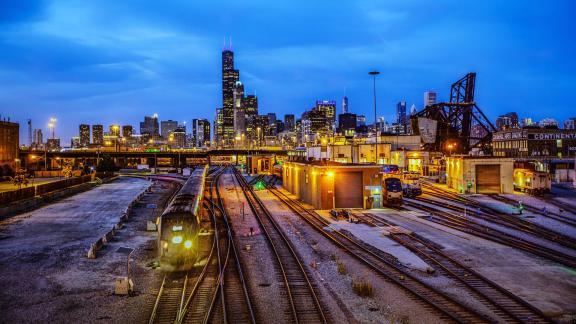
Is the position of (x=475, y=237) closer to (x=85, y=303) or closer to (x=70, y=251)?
(x=85, y=303)

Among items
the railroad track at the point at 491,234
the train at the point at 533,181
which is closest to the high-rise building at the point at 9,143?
the railroad track at the point at 491,234

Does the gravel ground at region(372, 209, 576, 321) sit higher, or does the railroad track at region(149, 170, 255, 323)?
the railroad track at region(149, 170, 255, 323)

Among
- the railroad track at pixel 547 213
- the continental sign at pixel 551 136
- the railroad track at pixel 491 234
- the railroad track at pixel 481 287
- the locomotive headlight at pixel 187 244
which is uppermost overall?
the continental sign at pixel 551 136

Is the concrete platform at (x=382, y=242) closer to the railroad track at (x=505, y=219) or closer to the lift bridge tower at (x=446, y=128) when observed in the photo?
the railroad track at (x=505, y=219)

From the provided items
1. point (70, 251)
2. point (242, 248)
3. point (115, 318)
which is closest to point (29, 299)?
point (115, 318)

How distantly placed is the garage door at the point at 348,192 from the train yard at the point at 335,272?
548 cm

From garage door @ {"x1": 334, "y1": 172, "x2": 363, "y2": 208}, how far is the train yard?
5478 millimetres

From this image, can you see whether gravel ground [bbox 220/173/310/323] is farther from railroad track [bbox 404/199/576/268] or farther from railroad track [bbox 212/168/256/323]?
railroad track [bbox 404/199/576/268]

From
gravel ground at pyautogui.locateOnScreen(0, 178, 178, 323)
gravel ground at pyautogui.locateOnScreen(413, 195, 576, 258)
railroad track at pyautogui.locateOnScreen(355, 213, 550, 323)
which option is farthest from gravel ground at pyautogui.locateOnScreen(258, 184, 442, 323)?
gravel ground at pyautogui.locateOnScreen(413, 195, 576, 258)

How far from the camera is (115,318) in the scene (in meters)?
13.5

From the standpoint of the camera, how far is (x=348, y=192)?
38.2m

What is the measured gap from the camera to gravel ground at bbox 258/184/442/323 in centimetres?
1352

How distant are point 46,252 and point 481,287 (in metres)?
21.3

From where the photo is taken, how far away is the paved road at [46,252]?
1590 centimetres
